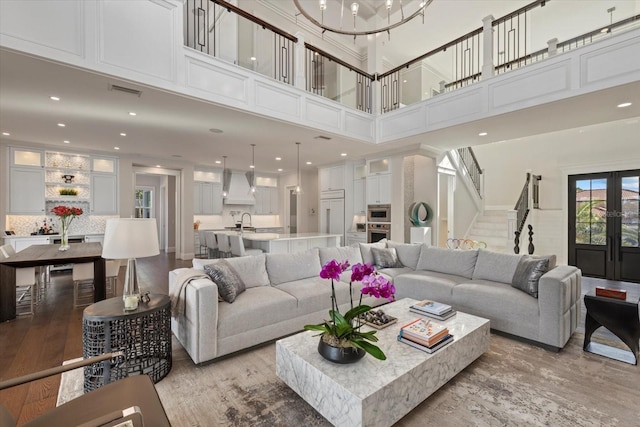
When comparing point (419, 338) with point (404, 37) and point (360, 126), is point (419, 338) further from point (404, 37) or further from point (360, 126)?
point (404, 37)

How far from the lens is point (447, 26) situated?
6633mm

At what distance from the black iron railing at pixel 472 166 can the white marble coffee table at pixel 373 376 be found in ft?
21.8

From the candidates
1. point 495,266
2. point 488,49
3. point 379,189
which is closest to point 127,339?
point 495,266

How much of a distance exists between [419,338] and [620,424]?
4.16 ft


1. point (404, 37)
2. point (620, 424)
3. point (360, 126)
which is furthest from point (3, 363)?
point (404, 37)

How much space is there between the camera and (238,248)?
5.79 m

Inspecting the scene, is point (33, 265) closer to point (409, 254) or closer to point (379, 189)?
point (409, 254)

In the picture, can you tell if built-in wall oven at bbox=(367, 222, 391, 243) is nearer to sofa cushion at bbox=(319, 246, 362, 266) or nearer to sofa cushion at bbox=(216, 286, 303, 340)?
sofa cushion at bbox=(319, 246, 362, 266)

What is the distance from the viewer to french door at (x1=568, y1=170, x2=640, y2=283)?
5.53 m

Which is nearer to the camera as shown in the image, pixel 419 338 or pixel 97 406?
pixel 97 406

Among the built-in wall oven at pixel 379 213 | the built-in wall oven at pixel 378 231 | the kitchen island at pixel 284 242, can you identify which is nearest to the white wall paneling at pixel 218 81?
the kitchen island at pixel 284 242

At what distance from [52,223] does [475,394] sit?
28.8 ft

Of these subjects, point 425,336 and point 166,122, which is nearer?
point 425,336

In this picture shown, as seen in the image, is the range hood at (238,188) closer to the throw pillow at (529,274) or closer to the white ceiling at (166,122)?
the white ceiling at (166,122)
